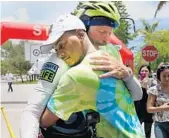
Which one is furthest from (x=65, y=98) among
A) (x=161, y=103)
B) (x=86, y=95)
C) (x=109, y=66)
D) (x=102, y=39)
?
(x=161, y=103)

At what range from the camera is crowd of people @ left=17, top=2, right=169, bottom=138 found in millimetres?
1877

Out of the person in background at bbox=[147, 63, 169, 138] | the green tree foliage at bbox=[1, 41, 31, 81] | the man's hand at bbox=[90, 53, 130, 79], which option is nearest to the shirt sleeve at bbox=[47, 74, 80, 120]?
the man's hand at bbox=[90, 53, 130, 79]

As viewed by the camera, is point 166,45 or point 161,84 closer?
point 161,84

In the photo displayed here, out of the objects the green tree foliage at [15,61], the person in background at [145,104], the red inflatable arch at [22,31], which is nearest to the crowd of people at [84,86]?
the person in background at [145,104]

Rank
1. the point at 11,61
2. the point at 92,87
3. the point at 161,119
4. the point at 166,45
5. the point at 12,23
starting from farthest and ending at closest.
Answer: the point at 11,61, the point at 166,45, the point at 12,23, the point at 161,119, the point at 92,87

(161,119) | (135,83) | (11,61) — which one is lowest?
(11,61)

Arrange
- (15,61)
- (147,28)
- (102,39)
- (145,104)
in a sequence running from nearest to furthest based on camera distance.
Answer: (102,39)
(145,104)
(147,28)
(15,61)

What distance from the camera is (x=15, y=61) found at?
72.8 metres

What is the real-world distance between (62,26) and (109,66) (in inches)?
10.1

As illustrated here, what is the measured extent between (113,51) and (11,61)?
238ft

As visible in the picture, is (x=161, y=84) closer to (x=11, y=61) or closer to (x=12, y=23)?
(x=12, y=23)

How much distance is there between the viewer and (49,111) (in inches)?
75.5

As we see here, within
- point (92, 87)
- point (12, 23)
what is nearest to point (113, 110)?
point (92, 87)

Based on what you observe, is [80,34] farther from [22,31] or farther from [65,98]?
[22,31]
